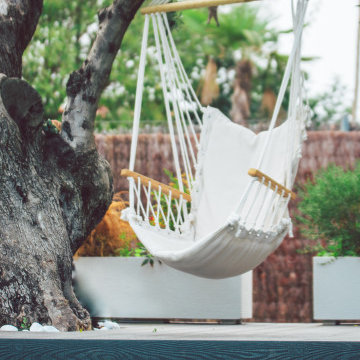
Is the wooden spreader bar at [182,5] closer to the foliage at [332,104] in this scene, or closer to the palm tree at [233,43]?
the palm tree at [233,43]

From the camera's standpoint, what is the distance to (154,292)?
13.9 feet

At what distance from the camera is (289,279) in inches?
218

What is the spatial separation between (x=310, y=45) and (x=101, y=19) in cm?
1054

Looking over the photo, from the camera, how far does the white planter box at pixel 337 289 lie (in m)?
4.12

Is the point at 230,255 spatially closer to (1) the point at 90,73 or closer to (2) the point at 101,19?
(1) the point at 90,73

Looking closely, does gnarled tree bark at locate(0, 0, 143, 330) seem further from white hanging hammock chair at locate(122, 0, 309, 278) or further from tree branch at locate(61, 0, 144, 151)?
white hanging hammock chair at locate(122, 0, 309, 278)

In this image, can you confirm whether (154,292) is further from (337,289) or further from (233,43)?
(233,43)

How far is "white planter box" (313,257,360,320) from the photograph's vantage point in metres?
4.12

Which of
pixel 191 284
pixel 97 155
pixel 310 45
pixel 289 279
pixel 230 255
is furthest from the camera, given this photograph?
pixel 310 45

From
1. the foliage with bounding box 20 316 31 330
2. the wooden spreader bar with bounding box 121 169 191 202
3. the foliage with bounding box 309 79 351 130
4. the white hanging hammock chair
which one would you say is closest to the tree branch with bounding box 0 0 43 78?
the white hanging hammock chair

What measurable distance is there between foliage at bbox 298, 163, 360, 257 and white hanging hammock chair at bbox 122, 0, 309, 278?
510mm

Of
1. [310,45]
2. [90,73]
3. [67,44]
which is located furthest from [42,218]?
[310,45]

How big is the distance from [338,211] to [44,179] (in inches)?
79.0

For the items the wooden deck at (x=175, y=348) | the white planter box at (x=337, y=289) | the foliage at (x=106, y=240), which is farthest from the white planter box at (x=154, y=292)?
the wooden deck at (x=175, y=348)
